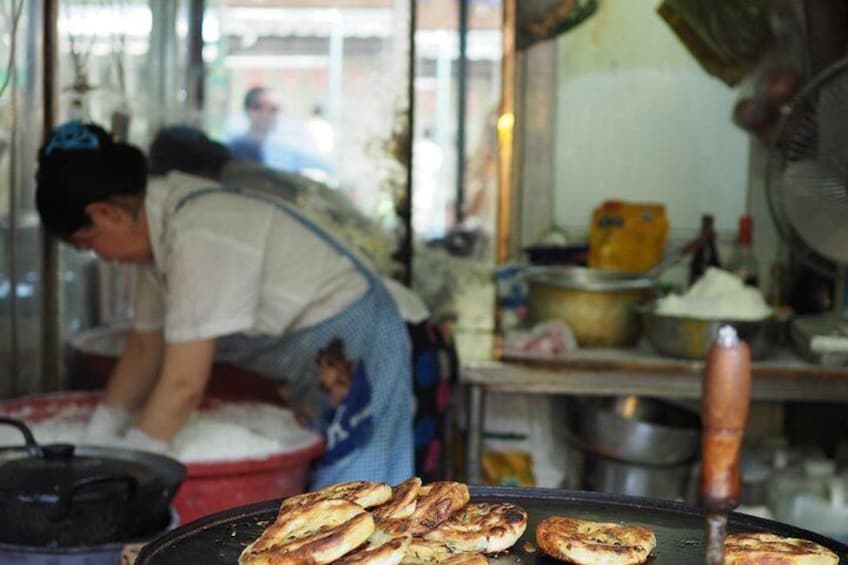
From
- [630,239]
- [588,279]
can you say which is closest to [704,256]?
[630,239]

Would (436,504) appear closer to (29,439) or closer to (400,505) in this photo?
(400,505)

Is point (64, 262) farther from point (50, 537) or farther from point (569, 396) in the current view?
point (50, 537)

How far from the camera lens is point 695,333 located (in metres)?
4.25

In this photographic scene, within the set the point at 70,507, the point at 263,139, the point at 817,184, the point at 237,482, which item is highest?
the point at 263,139

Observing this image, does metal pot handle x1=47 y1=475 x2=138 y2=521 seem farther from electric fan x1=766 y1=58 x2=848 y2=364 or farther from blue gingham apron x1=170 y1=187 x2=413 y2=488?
electric fan x1=766 y1=58 x2=848 y2=364

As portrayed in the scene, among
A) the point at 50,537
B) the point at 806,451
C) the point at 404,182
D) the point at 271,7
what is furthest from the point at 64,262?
the point at 806,451

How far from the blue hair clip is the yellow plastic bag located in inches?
98.0

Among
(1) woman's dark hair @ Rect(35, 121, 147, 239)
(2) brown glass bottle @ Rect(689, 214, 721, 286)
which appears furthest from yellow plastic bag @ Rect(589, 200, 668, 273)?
(1) woman's dark hair @ Rect(35, 121, 147, 239)

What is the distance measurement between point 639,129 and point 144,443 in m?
2.98

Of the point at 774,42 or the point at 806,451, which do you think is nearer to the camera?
the point at 806,451

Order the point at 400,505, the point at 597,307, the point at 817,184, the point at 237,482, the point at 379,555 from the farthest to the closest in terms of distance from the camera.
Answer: the point at 597,307 < the point at 817,184 < the point at 237,482 < the point at 400,505 < the point at 379,555

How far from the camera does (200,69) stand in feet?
18.6

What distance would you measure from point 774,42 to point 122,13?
2.57m

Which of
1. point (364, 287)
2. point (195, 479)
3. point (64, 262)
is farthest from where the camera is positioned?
point (64, 262)
